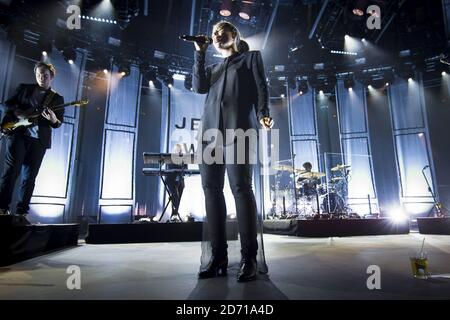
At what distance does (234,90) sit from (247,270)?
3.32ft

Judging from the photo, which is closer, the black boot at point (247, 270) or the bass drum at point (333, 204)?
the black boot at point (247, 270)

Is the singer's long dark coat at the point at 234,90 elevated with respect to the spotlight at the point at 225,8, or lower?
lower

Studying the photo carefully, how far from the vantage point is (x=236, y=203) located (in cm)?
159

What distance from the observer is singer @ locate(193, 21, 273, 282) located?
1539 millimetres

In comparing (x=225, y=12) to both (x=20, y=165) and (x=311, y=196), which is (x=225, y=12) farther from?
(x=20, y=165)

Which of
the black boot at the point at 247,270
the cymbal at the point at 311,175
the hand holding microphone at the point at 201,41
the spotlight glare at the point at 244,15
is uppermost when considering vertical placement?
the spotlight glare at the point at 244,15

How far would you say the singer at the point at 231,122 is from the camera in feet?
5.05

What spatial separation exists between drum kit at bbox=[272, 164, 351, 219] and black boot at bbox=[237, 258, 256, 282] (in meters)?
4.86

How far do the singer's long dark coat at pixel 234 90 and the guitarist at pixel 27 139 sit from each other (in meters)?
2.02

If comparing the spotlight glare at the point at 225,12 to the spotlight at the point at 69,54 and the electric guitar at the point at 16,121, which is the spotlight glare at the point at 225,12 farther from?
the electric guitar at the point at 16,121

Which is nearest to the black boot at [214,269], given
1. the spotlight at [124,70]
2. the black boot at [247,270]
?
the black boot at [247,270]

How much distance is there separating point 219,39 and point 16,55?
6.56 meters
